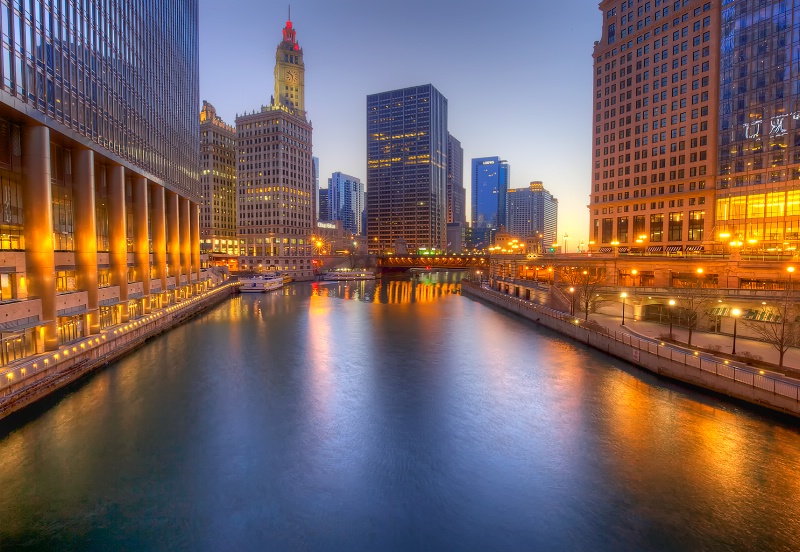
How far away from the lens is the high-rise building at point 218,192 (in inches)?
6452

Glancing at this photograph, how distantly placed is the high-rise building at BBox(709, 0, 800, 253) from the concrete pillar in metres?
83.1

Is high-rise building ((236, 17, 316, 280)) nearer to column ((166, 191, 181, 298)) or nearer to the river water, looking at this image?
column ((166, 191, 181, 298))

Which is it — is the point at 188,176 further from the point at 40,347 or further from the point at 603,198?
the point at 603,198

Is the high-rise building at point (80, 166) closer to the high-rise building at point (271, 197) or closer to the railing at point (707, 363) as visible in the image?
the railing at point (707, 363)

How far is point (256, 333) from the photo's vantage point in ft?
176

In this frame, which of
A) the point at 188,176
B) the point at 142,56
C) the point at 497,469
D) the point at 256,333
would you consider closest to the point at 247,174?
the point at 188,176

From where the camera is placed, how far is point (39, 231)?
31.6 meters

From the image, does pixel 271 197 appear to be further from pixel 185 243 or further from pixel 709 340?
pixel 709 340

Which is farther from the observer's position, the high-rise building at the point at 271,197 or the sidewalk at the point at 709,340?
the high-rise building at the point at 271,197

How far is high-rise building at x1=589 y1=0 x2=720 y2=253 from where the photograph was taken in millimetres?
81188

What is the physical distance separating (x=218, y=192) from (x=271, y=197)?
124ft

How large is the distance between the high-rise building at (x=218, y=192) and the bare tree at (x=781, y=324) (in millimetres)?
152041

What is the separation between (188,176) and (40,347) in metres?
56.6

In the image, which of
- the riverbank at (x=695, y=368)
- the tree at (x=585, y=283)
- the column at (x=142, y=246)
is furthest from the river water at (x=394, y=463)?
the column at (x=142, y=246)
